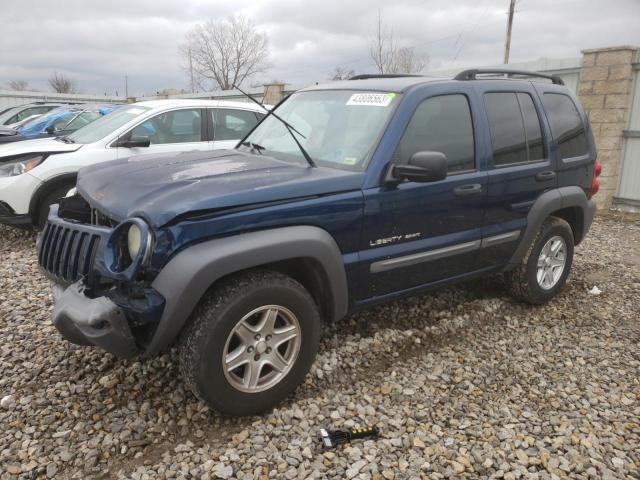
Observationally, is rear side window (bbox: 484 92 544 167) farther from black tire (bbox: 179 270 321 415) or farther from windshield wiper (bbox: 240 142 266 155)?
black tire (bbox: 179 270 321 415)

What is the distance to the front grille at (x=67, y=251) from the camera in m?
2.67

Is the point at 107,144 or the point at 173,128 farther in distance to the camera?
the point at 173,128

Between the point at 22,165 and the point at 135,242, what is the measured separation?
430cm

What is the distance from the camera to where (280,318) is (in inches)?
111

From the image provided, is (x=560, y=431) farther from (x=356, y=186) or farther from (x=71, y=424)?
(x=71, y=424)

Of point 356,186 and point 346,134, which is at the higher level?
point 346,134

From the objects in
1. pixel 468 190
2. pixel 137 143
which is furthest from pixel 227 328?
pixel 137 143

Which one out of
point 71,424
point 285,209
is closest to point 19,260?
point 71,424

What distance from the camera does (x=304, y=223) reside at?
9.10ft

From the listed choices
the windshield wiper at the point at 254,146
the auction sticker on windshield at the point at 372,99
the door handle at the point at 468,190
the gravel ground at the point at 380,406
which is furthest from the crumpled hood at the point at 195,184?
the gravel ground at the point at 380,406

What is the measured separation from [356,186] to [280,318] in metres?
0.89

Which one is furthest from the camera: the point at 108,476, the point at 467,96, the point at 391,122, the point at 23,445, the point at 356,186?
the point at 467,96

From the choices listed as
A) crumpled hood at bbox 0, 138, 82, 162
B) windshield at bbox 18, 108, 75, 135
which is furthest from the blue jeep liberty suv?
windshield at bbox 18, 108, 75, 135

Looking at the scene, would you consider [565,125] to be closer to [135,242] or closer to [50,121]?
[135,242]
